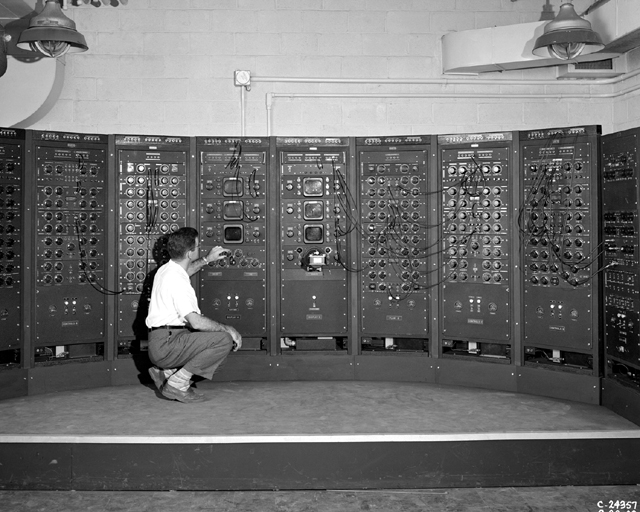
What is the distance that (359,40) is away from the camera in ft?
21.3

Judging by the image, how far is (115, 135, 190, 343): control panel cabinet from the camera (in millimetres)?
5598

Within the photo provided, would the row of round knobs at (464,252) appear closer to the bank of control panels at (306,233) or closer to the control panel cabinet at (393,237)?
the bank of control panels at (306,233)

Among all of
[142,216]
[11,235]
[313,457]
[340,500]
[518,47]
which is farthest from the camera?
[518,47]

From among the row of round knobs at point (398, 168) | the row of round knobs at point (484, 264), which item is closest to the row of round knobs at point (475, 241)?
the row of round knobs at point (484, 264)

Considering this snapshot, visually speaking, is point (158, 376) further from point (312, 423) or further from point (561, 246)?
point (561, 246)

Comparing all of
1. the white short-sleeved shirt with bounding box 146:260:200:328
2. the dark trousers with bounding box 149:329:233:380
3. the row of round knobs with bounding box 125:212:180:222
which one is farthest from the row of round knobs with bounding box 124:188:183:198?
the dark trousers with bounding box 149:329:233:380

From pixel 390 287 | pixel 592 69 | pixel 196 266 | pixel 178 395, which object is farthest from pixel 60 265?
pixel 592 69

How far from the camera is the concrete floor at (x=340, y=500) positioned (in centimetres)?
378

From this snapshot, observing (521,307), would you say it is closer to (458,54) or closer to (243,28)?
(458,54)

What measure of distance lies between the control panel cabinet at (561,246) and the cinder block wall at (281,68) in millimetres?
1531

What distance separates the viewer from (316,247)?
18.8 ft

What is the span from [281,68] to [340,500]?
3997 millimetres

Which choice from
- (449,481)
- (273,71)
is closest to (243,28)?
(273,71)

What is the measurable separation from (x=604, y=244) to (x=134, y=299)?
3.50 meters
